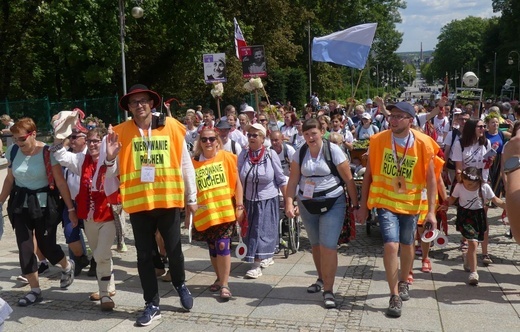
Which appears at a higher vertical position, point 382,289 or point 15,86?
point 15,86

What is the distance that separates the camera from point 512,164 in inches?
80.0

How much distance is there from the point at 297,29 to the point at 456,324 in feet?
135

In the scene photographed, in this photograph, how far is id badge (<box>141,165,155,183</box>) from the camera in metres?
4.86

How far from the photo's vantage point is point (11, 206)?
560cm

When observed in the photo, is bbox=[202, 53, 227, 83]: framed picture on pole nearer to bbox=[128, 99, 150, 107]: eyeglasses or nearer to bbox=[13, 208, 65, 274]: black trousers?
bbox=[13, 208, 65, 274]: black trousers

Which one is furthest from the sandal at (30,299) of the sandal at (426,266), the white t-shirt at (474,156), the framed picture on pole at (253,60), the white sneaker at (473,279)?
the framed picture on pole at (253,60)

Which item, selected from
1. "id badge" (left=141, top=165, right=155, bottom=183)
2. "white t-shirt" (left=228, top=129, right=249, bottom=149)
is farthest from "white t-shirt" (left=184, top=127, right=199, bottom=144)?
"id badge" (left=141, top=165, right=155, bottom=183)

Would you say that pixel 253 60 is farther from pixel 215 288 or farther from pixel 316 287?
pixel 316 287

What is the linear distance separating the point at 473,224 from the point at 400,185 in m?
1.76

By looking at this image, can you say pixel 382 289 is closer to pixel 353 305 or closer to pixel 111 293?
pixel 353 305

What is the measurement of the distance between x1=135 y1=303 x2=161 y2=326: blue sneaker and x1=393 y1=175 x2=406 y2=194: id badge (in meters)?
2.34

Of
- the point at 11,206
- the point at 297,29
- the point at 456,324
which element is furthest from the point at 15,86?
the point at 456,324

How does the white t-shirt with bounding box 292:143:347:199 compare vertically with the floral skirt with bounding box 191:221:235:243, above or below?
above

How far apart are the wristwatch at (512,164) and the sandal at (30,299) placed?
15.7 ft
